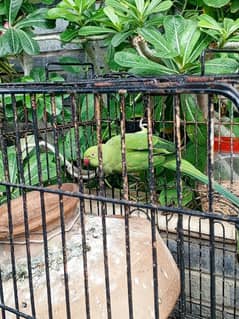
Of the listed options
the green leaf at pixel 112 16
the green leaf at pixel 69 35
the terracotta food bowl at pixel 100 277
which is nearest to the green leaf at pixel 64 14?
the green leaf at pixel 69 35

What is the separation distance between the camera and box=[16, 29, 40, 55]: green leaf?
75.0 inches

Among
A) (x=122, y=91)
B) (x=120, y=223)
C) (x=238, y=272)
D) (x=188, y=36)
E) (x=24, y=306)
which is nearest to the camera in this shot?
(x=122, y=91)

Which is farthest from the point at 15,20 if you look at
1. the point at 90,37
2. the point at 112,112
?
the point at 112,112

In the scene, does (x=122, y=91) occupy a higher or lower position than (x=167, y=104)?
higher

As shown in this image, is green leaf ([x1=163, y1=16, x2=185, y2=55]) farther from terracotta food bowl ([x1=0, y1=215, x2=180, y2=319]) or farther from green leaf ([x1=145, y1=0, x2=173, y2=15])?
terracotta food bowl ([x1=0, y1=215, x2=180, y2=319])

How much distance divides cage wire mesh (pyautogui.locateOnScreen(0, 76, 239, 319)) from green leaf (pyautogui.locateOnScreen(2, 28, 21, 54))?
0.61 meters

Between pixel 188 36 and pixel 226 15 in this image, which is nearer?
pixel 188 36

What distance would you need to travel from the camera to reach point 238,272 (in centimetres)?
126

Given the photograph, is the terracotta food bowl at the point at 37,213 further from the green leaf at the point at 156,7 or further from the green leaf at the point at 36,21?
the green leaf at the point at 36,21

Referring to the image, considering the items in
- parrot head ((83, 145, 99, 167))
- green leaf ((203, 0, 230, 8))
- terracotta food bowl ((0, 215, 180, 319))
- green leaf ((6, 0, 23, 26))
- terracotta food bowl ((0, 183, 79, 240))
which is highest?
green leaf ((6, 0, 23, 26))

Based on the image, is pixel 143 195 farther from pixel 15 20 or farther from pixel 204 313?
pixel 15 20

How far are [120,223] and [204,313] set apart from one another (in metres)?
0.47

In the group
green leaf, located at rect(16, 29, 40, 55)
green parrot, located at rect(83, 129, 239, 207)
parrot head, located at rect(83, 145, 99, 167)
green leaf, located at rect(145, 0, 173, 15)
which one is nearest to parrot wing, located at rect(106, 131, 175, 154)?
green parrot, located at rect(83, 129, 239, 207)

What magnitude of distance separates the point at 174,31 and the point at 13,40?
77 cm
